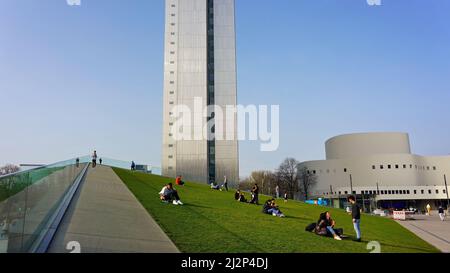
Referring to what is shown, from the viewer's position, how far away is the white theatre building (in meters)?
112

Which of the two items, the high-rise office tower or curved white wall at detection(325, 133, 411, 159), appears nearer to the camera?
the high-rise office tower

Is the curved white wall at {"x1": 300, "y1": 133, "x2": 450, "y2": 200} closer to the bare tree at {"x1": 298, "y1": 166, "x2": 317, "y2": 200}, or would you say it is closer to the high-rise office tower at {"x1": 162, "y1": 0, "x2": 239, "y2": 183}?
the bare tree at {"x1": 298, "y1": 166, "x2": 317, "y2": 200}

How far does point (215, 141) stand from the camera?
80.4 meters

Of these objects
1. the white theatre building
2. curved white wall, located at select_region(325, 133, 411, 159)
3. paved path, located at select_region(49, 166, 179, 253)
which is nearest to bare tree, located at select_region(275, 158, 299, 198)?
the white theatre building

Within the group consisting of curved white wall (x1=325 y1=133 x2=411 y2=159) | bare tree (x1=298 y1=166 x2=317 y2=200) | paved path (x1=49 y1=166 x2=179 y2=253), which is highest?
curved white wall (x1=325 y1=133 x2=411 y2=159)

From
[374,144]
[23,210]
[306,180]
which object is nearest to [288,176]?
[306,180]

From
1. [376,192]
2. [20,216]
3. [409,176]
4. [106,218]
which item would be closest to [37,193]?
[20,216]

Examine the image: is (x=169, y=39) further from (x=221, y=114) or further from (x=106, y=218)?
(x=106, y=218)

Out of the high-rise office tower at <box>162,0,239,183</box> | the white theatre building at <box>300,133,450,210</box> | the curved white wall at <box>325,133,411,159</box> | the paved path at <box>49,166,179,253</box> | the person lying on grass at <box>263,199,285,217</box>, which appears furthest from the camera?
the curved white wall at <box>325,133,411,159</box>

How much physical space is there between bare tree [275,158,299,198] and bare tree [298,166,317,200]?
852cm

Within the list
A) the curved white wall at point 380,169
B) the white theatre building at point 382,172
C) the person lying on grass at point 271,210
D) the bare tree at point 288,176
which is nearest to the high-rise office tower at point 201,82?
the bare tree at point 288,176

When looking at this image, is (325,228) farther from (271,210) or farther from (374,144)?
(374,144)

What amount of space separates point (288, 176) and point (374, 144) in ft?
137

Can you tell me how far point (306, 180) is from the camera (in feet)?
363
